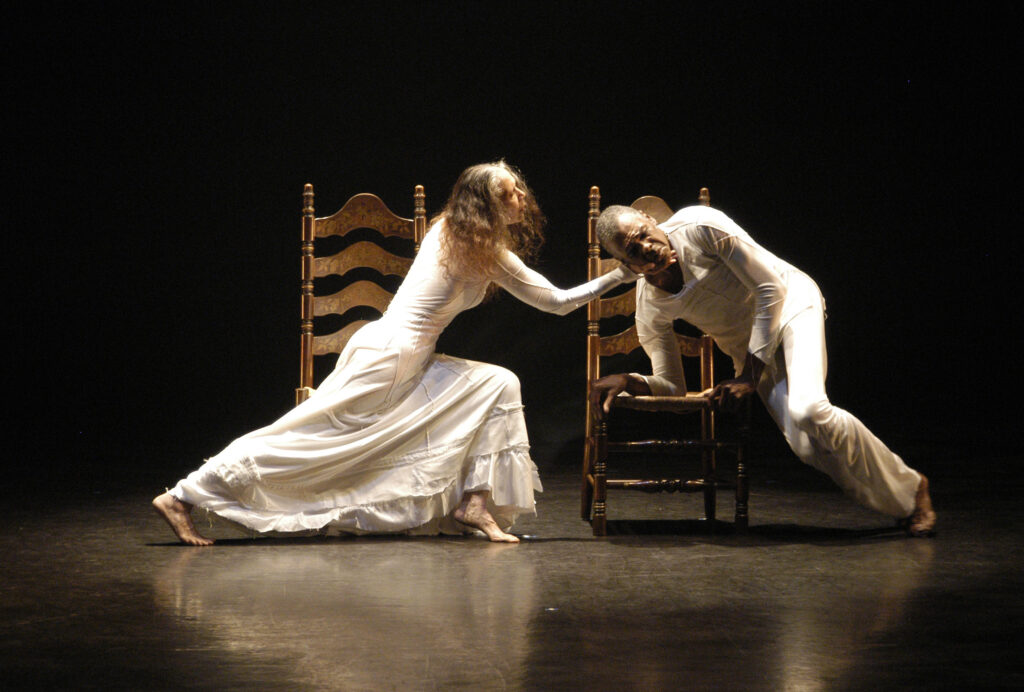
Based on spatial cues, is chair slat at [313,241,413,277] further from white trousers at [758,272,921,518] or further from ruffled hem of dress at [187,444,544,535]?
white trousers at [758,272,921,518]

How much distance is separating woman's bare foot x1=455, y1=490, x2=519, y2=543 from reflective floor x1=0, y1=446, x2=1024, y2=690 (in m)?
0.07

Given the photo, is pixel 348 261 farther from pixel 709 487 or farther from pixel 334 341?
pixel 709 487

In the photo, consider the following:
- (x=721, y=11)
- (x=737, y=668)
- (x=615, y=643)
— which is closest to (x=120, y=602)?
(x=615, y=643)

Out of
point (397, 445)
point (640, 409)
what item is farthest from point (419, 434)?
point (640, 409)

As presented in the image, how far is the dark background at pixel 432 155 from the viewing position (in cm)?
624

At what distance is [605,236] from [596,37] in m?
2.91

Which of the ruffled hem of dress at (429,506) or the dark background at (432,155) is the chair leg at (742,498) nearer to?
the ruffled hem of dress at (429,506)

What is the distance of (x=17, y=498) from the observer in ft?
14.4

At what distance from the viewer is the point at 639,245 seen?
11.9 ft

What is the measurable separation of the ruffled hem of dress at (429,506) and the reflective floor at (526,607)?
7cm

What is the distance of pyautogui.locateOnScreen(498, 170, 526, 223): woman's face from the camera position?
12.2 ft

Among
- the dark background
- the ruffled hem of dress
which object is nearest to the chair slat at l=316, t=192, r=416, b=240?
the ruffled hem of dress

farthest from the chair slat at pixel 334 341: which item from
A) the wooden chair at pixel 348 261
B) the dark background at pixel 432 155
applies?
the dark background at pixel 432 155

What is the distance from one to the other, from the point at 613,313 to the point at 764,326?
2.15 feet
